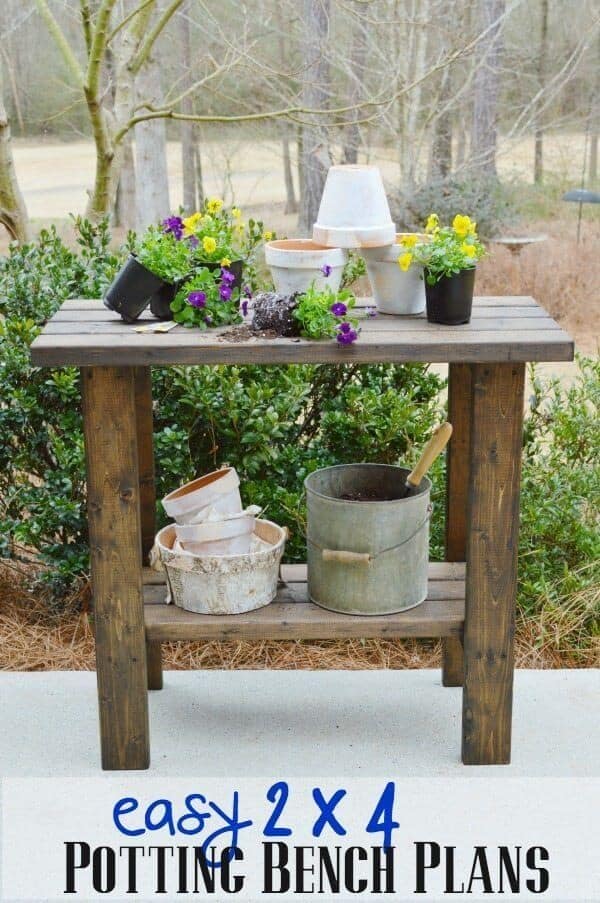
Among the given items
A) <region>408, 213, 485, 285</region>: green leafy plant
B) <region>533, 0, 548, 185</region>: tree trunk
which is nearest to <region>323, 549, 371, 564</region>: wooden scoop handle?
<region>408, 213, 485, 285</region>: green leafy plant

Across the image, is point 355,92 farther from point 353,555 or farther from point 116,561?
point 116,561

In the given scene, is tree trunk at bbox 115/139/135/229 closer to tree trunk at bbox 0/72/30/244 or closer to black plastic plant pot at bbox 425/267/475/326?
tree trunk at bbox 0/72/30/244

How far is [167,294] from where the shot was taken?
2502 millimetres

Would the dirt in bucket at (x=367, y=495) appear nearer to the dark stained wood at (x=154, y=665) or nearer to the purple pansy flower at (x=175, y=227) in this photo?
the dark stained wood at (x=154, y=665)

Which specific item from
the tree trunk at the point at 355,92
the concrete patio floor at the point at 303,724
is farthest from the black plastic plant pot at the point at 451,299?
the tree trunk at the point at 355,92

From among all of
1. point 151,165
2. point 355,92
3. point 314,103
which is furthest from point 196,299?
point 151,165

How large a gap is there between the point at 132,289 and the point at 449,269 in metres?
0.73

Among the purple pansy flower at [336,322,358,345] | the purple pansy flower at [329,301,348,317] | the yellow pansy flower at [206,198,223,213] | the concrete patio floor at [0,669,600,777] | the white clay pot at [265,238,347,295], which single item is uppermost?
the yellow pansy flower at [206,198,223,213]

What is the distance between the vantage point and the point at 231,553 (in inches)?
107

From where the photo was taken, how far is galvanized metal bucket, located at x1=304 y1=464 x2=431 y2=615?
8.57 feet

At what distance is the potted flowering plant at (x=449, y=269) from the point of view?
2418 mm

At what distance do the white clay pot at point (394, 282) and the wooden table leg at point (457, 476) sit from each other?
390 millimetres

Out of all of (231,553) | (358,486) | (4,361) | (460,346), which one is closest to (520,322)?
(460,346)

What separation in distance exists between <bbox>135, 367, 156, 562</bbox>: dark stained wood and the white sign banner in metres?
0.71
